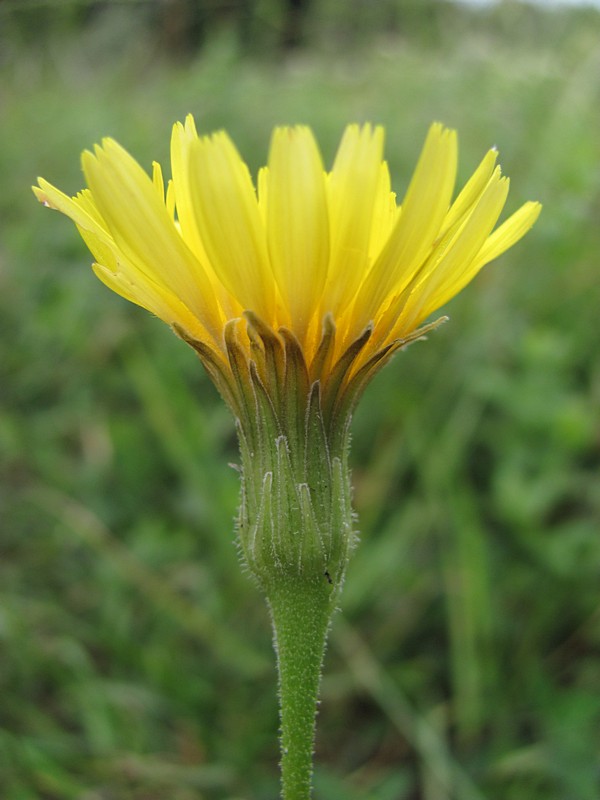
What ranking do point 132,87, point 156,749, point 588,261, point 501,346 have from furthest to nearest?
point 132,87 → point 588,261 → point 501,346 → point 156,749

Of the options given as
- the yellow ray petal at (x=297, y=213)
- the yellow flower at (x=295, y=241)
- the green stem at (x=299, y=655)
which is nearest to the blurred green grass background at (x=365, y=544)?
the green stem at (x=299, y=655)

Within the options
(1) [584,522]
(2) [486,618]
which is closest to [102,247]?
(2) [486,618]

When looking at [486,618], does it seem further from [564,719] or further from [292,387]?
[292,387]

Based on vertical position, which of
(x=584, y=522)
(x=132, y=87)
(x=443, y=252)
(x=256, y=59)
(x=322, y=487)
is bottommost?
(x=322, y=487)

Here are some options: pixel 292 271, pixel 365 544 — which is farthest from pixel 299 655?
pixel 365 544

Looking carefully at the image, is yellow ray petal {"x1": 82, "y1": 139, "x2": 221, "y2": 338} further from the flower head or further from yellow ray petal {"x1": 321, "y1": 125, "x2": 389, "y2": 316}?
yellow ray petal {"x1": 321, "y1": 125, "x2": 389, "y2": 316}
